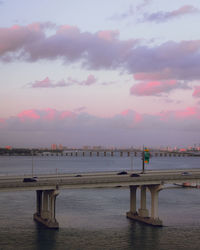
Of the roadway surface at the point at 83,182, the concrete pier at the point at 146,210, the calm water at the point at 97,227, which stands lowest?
the calm water at the point at 97,227

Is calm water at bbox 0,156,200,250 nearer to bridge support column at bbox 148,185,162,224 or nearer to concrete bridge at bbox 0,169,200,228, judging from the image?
concrete bridge at bbox 0,169,200,228

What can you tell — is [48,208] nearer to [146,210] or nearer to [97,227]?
[97,227]

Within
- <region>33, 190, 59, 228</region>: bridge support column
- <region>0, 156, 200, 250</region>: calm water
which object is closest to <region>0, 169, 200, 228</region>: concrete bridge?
<region>33, 190, 59, 228</region>: bridge support column

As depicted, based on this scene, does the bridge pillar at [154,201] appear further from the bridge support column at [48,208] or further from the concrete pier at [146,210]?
the bridge support column at [48,208]

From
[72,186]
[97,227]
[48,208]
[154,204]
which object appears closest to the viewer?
[72,186]

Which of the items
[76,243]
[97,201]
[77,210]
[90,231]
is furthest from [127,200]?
[76,243]

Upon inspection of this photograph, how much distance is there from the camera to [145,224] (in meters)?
66.6

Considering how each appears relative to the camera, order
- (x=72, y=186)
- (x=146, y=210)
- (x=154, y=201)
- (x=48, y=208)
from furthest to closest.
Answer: (x=146, y=210)
(x=154, y=201)
(x=48, y=208)
(x=72, y=186)

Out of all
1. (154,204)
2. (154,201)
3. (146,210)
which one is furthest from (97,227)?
(154,201)

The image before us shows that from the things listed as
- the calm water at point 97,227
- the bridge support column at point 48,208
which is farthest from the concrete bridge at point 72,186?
the calm water at point 97,227

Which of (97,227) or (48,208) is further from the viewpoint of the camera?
(97,227)

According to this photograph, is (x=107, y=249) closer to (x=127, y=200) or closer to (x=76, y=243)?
(x=76, y=243)

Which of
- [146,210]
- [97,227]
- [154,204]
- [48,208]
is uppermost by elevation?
[154,204]

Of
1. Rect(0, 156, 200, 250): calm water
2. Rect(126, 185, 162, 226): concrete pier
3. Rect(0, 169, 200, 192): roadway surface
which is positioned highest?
Rect(0, 169, 200, 192): roadway surface
